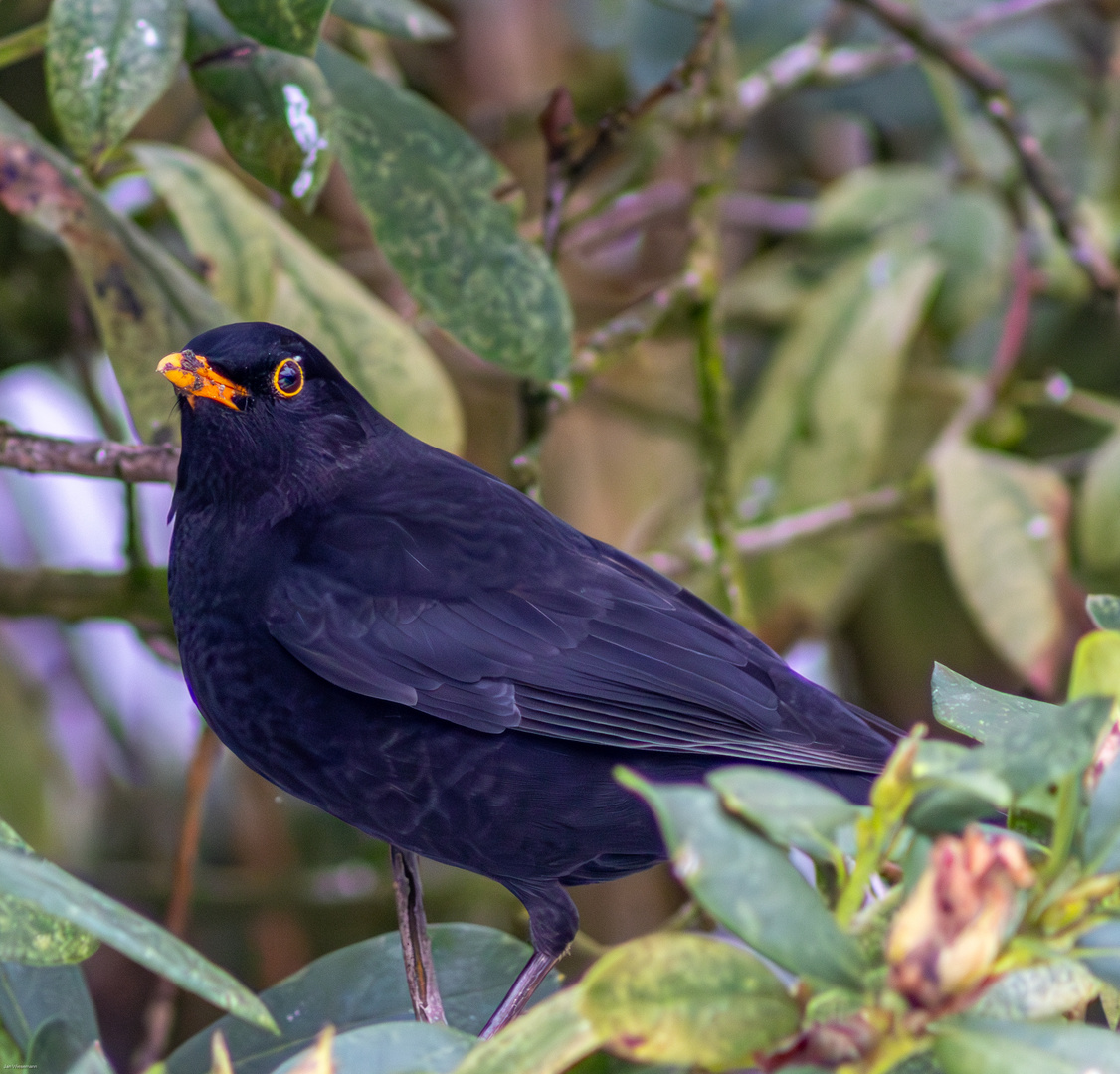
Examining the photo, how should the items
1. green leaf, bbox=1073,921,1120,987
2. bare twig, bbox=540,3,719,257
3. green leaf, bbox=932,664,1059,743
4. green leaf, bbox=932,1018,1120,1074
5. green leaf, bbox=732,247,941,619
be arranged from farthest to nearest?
1. green leaf, bbox=732,247,941,619
2. bare twig, bbox=540,3,719,257
3. green leaf, bbox=932,664,1059,743
4. green leaf, bbox=1073,921,1120,987
5. green leaf, bbox=932,1018,1120,1074

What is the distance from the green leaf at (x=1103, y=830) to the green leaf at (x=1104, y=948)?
44 millimetres

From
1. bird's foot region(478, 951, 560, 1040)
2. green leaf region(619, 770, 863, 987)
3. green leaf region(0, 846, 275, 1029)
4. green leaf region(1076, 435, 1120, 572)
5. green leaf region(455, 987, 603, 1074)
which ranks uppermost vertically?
green leaf region(619, 770, 863, 987)

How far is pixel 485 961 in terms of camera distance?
1701mm

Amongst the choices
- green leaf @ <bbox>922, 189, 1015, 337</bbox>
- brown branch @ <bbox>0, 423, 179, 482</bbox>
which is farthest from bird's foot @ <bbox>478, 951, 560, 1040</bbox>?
green leaf @ <bbox>922, 189, 1015, 337</bbox>

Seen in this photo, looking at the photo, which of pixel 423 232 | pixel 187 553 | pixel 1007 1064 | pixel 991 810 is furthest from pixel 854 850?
pixel 423 232

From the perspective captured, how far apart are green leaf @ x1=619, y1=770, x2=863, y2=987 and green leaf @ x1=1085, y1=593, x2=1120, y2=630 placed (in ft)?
2.40

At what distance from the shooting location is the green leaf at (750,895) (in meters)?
0.92

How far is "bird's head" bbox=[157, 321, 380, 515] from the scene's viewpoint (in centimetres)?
185

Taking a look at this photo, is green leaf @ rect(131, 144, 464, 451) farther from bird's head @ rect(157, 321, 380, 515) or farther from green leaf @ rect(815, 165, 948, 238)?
green leaf @ rect(815, 165, 948, 238)

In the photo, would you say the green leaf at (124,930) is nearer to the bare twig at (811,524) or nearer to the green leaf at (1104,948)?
the green leaf at (1104,948)

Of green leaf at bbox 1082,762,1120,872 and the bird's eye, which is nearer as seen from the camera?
green leaf at bbox 1082,762,1120,872

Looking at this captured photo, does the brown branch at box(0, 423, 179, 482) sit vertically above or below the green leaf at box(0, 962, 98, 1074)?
above

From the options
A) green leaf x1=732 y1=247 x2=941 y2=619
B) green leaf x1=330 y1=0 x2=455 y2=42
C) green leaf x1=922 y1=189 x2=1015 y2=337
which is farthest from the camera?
green leaf x1=922 y1=189 x2=1015 y2=337

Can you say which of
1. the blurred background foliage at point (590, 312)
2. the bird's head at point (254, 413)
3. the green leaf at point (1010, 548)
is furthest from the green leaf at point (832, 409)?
the bird's head at point (254, 413)
